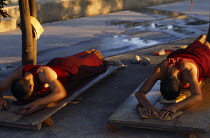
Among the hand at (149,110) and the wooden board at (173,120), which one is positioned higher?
the hand at (149,110)

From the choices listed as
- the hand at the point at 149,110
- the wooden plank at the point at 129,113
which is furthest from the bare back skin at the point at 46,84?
the hand at the point at 149,110

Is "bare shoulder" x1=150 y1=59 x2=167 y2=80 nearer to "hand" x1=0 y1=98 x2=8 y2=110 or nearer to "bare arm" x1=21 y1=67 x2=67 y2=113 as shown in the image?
"bare arm" x1=21 y1=67 x2=67 y2=113

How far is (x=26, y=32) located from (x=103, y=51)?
9.71 feet

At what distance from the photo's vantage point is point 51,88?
17.9ft

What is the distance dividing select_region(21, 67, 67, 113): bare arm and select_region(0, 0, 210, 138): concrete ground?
305 millimetres

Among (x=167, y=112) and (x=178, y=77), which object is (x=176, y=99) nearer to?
(x=178, y=77)

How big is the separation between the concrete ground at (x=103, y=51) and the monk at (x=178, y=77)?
31cm

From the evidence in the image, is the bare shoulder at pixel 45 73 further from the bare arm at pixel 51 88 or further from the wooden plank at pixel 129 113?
the wooden plank at pixel 129 113

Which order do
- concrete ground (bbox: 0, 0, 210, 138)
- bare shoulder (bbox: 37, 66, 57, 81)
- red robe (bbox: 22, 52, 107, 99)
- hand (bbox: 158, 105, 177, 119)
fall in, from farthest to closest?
red robe (bbox: 22, 52, 107, 99), bare shoulder (bbox: 37, 66, 57, 81), concrete ground (bbox: 0, 0, 210, 138), hand (bbox: 158, 105, 177, 119)

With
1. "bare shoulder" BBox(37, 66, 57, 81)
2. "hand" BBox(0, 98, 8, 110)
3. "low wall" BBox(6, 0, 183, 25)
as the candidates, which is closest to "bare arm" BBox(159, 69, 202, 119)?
"bare shoulder" BBox(37, 66, 57, 81)

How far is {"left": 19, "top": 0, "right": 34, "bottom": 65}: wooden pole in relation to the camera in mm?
6796

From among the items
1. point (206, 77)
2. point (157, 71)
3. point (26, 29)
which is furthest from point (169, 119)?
point (26, 29)

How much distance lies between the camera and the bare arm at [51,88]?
525 centimetres

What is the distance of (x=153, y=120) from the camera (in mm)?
4742
